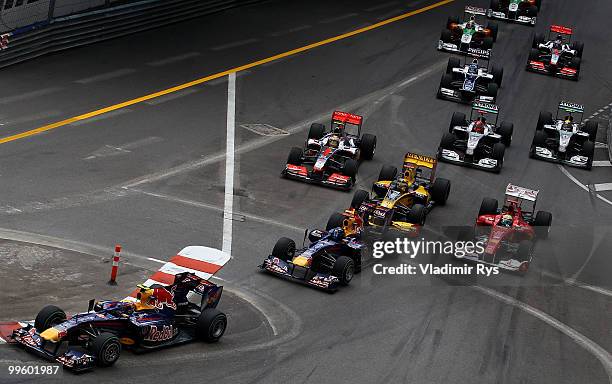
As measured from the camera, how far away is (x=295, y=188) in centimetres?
3703

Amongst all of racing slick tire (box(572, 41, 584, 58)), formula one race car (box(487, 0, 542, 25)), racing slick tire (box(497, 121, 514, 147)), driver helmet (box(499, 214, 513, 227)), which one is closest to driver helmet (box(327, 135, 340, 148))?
driver helmet (box(499, 214, 513, 227))

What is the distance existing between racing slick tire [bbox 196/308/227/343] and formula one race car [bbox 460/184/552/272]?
382 inches

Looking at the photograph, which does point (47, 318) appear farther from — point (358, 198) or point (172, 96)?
point (172, 96)

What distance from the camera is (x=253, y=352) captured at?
24578mm

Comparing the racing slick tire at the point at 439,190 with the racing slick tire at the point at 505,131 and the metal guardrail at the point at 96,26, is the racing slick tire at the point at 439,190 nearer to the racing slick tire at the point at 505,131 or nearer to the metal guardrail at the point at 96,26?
the racing slick tire at the point at 505,131

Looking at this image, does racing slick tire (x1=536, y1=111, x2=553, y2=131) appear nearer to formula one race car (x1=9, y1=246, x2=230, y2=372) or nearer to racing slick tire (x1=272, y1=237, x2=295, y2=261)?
racing slick tire (x1=272, y1=237, x2=295, y2=261)

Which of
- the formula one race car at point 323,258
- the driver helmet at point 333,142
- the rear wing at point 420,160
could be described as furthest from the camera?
the driver helmet at point 333,142

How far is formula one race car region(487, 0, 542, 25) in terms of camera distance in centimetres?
6197

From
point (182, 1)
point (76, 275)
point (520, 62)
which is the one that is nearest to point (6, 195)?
point (76, 275)

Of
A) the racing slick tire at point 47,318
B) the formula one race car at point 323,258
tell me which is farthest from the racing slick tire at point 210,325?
the formula one race car at point 323,258

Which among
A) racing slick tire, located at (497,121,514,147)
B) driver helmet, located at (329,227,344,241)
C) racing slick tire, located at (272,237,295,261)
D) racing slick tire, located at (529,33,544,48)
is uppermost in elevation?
racing slick tire, located at (529,33,544,48)

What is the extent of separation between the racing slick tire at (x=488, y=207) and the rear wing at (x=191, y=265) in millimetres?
10652

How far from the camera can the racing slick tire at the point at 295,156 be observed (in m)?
38.3

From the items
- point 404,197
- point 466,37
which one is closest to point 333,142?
point 404,197
